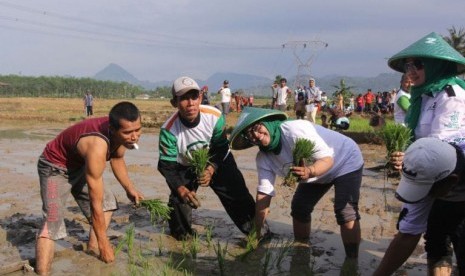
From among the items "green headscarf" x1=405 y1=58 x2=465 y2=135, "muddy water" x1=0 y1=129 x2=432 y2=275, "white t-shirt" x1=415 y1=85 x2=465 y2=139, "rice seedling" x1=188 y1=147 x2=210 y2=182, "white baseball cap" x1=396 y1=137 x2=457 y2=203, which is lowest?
"muddy water" x1=0 y1=129 x2=432 y2=275

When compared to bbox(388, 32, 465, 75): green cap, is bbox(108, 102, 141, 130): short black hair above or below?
below

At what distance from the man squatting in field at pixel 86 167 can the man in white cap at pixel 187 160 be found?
53cm

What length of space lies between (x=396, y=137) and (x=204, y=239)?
260 cm

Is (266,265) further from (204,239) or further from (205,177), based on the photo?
(204,239)

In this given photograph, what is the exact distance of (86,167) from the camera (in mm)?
3844

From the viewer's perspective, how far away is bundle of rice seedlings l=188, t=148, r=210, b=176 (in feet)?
14.7

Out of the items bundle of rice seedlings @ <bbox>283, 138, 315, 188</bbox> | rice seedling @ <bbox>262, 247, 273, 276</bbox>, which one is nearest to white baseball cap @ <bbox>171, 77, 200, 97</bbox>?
bundle of rice seedlings @ <bbox>283, 138, 315, 188</bbox>

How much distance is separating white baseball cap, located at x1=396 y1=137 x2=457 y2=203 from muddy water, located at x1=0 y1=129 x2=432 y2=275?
157cm

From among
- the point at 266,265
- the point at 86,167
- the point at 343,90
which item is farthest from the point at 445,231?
the point at 343,90

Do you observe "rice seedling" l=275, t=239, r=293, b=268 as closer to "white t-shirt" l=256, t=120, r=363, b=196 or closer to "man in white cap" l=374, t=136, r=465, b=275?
"white t-shirt" l=256, t=120, r=363, b=196

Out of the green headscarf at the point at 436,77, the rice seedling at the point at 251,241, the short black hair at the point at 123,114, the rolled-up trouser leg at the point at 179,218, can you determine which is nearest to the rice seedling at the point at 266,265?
the rice seedling at the point at 251,241

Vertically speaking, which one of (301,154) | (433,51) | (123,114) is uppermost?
(433,51)

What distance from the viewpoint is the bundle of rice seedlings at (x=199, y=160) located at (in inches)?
176

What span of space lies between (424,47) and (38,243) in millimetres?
3400
